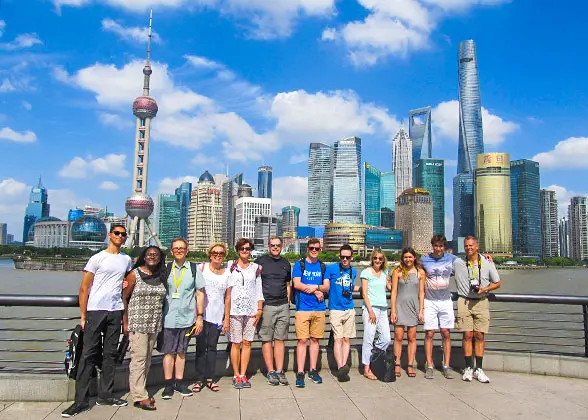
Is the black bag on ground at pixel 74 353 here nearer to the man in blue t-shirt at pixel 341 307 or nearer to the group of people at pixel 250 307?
the group of people at pixel 250 307

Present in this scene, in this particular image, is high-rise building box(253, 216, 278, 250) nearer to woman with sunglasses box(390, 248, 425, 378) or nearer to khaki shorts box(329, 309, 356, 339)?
woman with sunglasses box(390, 248, 425, 378)

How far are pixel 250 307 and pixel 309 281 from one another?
820mm

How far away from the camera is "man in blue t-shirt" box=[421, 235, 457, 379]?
6227mm

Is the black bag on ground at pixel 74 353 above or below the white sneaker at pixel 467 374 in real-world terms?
above

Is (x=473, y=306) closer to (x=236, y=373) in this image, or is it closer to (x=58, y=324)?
(x=236, y=373)

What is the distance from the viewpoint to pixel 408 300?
625 cm

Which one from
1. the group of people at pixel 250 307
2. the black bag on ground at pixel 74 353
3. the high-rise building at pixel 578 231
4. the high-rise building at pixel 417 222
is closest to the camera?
the black bag on ground at pixel 74 353

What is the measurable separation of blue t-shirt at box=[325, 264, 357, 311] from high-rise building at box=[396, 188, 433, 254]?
170 metres

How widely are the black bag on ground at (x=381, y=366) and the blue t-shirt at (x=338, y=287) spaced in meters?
0.69

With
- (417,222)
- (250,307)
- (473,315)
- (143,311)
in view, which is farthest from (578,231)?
(143,311)

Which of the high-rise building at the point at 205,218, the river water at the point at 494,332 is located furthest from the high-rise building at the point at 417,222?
the river water at the point at 494,332

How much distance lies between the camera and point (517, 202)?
18550 centimetres

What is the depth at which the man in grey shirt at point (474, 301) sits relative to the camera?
6156mm

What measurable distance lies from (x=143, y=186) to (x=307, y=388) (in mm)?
133625
